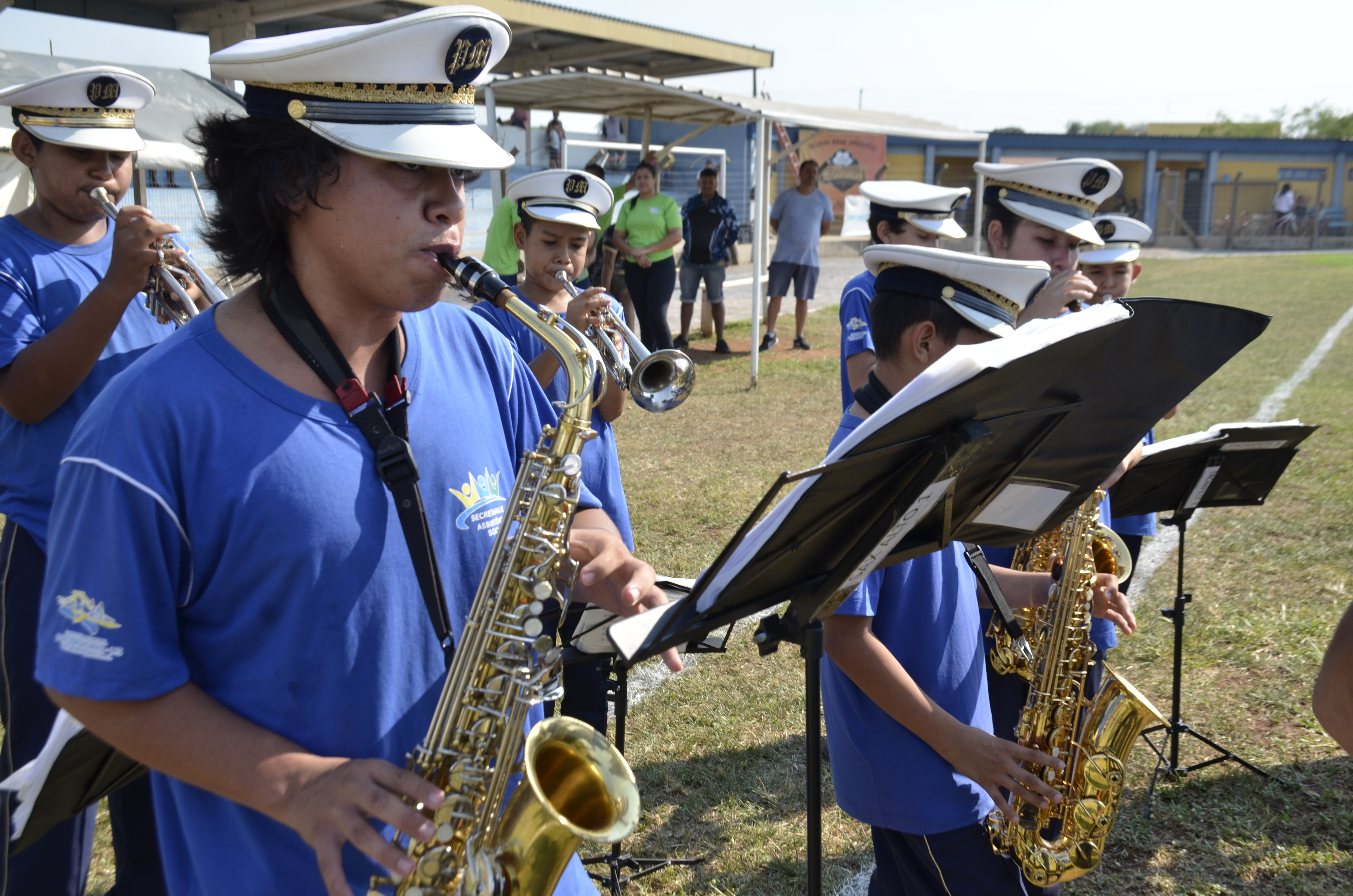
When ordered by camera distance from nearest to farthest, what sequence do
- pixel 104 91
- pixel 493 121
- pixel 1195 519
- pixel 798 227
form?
pixel 104 91 < pixel 1195 519 < pixel 493 121 < pixel 798 227

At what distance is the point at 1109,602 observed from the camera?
3.09 metres

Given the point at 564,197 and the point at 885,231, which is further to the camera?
the point at 885,231

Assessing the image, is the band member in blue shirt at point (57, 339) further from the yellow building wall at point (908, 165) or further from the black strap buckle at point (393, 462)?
the yellow building wall at point (908, 165)

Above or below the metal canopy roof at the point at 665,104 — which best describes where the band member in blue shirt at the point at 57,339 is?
below

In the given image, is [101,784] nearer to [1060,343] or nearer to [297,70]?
[297,70]

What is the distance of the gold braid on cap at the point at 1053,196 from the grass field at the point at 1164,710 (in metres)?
2.48

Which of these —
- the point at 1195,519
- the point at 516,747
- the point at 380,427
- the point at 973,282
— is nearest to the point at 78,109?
the point at 380,427

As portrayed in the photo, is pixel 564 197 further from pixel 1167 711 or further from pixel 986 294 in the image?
pixel 1167 711

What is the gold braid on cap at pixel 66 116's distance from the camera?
3014mm

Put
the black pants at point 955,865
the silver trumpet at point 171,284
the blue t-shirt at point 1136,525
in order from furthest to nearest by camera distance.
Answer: the blue t-shirt at point 1136,525 < the silver trumpet at point 171,284 < the black pants at point 955,865

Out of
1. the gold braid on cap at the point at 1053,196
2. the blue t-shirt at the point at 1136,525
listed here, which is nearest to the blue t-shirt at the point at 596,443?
the gold braid on cap at the point at 1053,196

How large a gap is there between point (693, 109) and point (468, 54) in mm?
13043

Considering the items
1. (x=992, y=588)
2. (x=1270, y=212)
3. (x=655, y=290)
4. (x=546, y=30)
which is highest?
(x=546, y=30)

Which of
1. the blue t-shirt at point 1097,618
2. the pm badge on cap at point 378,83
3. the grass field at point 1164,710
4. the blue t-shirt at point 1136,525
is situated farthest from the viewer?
the blue t-shirt at point 1136,525
